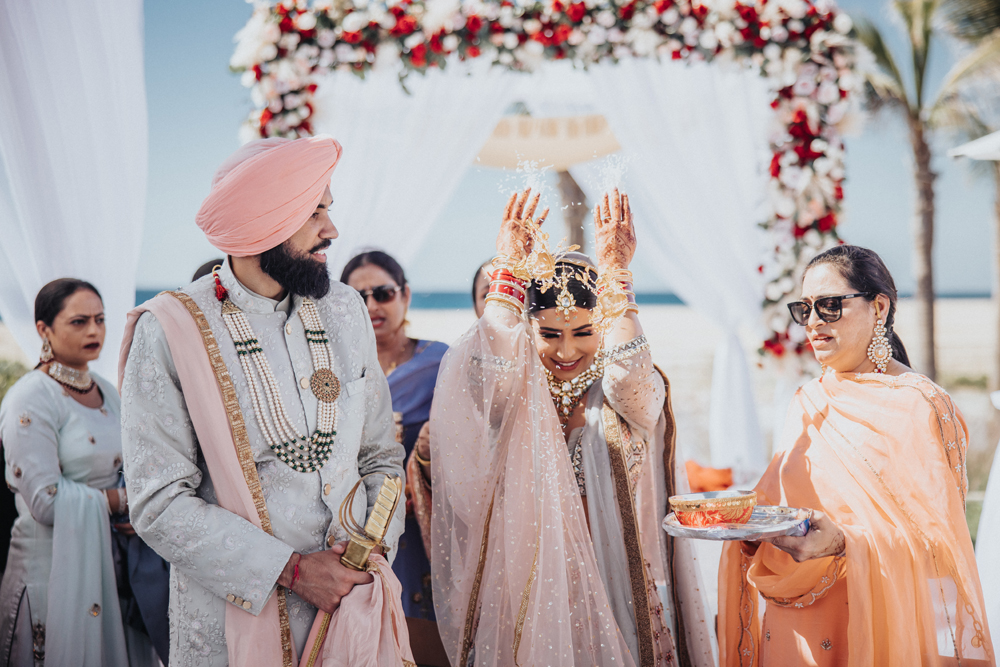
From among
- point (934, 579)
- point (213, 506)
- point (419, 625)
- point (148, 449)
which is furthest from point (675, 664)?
point (148, 449)

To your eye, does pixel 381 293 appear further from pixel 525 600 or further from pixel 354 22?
pixel 354 22

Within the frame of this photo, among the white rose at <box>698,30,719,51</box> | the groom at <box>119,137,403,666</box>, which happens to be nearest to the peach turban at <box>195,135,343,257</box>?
the groom at <box>119,137,403,666</box>

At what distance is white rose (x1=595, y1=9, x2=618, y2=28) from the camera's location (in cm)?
482

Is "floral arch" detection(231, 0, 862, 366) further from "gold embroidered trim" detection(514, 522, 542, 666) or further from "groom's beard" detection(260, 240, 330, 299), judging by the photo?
"gold embroidered trim" detection(514, 522, 542, 666)

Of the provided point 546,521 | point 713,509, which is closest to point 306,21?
point 546,521

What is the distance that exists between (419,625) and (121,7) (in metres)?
2.97

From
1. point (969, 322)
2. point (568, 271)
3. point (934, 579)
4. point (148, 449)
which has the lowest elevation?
point (969, 322)

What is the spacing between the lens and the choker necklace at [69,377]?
2965 millimetres

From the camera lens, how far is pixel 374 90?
4977mm

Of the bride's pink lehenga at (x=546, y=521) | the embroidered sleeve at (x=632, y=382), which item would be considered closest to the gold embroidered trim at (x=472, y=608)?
the bride's pink lehenga at (x=546, y=521)

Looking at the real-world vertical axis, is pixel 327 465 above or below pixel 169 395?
below

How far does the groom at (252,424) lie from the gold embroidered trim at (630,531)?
71 centimetres

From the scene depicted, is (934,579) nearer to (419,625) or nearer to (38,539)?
(419,625)

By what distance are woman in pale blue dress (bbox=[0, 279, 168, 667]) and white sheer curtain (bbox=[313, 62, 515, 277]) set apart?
2.22m
